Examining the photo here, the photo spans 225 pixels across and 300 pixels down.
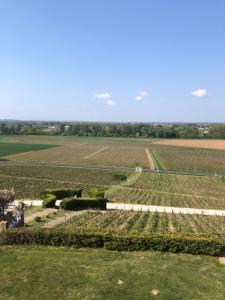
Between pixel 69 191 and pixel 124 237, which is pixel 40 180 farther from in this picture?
pixel 124 237

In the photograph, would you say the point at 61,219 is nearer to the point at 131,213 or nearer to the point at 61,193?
the point at 131,213

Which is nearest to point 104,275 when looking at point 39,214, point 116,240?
point 116,240

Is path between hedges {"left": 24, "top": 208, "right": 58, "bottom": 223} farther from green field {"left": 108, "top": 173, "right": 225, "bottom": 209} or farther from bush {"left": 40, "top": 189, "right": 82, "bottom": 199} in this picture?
green field {"left": 108, "top": 173, "right": 225, "bottom": 209}

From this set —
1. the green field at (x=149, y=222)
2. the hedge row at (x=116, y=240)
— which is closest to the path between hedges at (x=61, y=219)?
the green field at (x=149, y=222)

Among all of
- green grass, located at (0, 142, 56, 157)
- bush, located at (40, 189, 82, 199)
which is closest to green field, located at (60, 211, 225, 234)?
bush, located at (40, 189, 82, 199)

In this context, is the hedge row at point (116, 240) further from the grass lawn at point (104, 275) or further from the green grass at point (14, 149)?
the green grass at point (14, 149)

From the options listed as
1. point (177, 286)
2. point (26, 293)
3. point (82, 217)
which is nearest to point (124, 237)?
point (177, 286)
